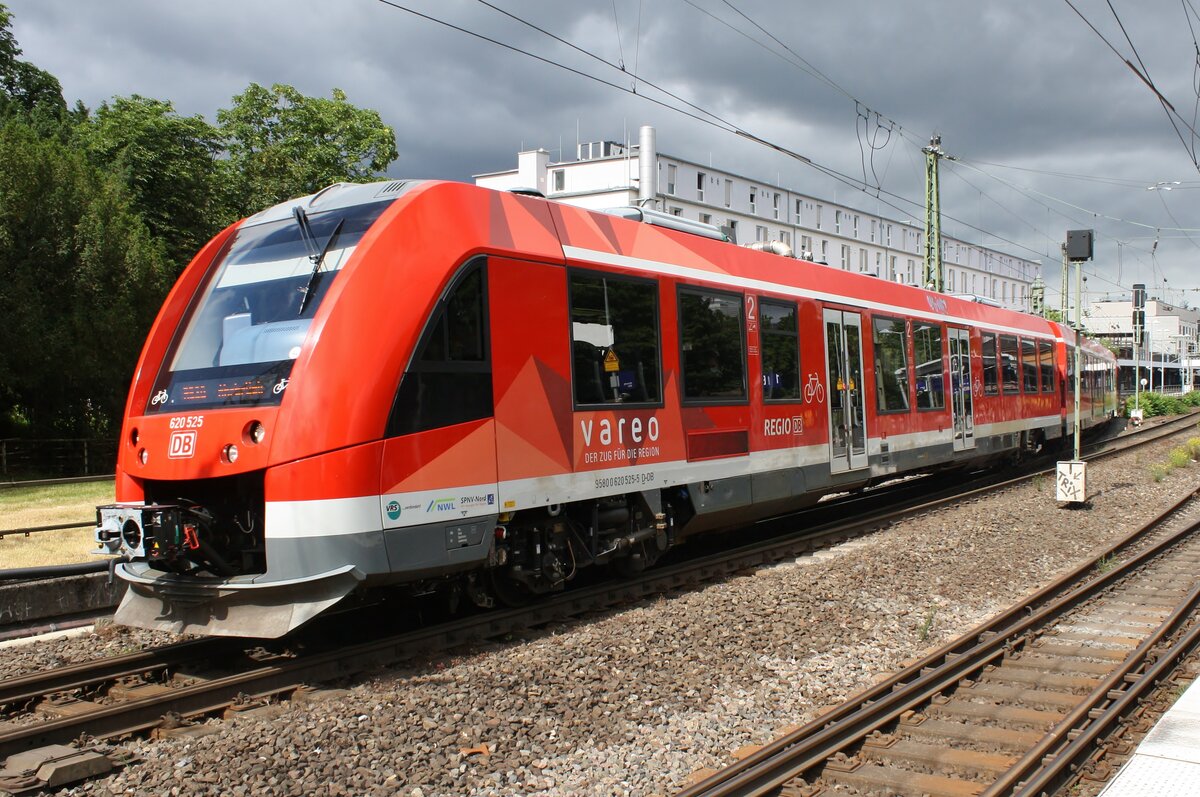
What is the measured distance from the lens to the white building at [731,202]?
59.3m

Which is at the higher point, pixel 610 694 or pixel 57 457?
pixel 57 457

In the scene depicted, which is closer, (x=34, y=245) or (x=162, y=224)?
(x=34, y=245)

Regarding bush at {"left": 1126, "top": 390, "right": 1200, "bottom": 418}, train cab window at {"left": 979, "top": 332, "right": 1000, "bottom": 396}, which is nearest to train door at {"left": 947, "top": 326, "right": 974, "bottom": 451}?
train cab window at {"left": 979, "top": 332, "right": 1000, "bottom": 396}

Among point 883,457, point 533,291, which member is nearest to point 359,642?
point 533,291

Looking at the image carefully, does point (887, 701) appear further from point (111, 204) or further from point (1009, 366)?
point (111, 204)

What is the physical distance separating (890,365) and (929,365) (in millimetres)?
1809

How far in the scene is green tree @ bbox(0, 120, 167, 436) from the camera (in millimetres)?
23547

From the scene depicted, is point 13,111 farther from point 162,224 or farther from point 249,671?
point 249,671

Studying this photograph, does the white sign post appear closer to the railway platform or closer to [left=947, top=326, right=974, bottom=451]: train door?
[left=947, top=326, right=974, bottom=451]: train door

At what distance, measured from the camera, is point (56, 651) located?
716 centimetres

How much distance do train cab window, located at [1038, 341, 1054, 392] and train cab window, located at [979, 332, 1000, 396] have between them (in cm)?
368

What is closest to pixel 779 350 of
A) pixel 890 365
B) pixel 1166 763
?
pixel 890 365

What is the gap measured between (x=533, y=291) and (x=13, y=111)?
1224 inches

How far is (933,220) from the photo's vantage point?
86.7 feet
